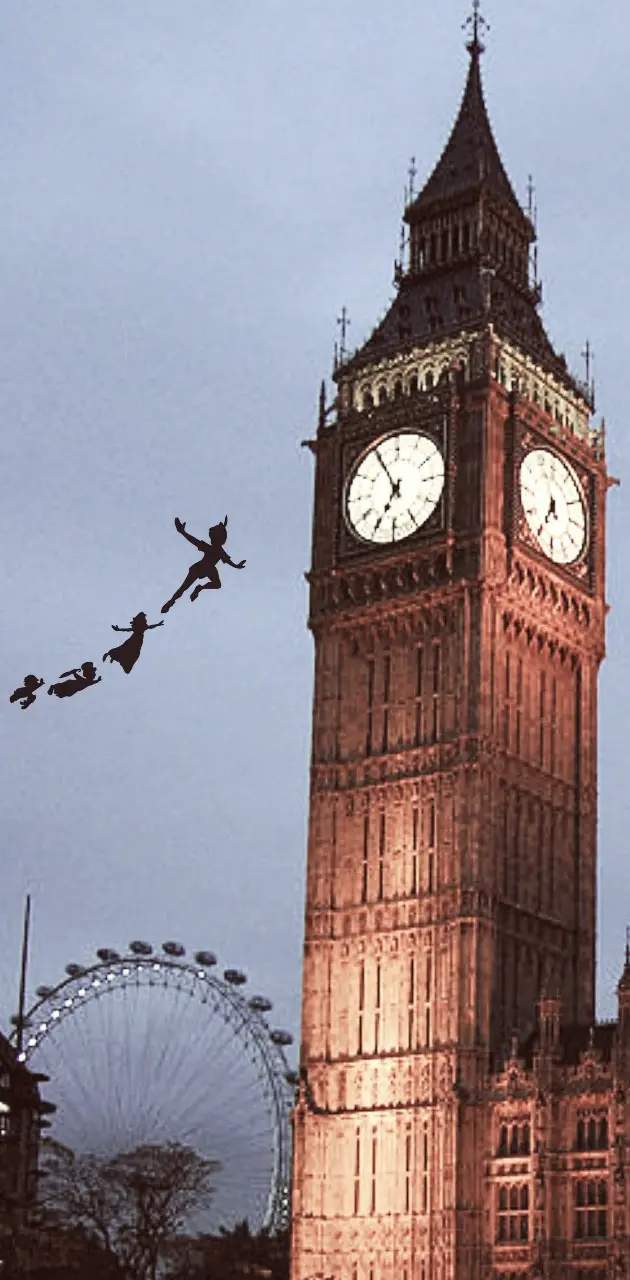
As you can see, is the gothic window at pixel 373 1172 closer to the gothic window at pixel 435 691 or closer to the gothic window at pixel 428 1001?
the gothic window at pixel 428 1001

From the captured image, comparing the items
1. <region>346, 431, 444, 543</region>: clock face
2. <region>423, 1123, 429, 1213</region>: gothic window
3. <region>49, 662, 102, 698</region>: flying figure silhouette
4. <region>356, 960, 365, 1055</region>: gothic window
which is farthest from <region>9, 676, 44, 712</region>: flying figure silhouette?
<region>346, 431, 444, 543</region>: clock face

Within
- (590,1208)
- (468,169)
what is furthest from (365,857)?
(468,169)

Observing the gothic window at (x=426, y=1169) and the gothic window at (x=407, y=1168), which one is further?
the gothic window at (x=407, y=1168)

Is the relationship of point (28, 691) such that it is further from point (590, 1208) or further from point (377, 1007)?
point (377, 1007)

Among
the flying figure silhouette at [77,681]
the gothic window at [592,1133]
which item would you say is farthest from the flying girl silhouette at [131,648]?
the gothic window at [592,1133]

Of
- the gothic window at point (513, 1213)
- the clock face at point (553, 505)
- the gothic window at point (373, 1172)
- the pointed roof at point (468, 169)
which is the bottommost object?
the gothic window at point (513, 1213)

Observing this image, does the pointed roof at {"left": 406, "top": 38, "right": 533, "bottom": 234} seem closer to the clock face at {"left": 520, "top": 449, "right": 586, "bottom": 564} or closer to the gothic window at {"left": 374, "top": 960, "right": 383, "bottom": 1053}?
the clock face at {"left": 520, "top": 449, "right": 586, "bottom": 564}

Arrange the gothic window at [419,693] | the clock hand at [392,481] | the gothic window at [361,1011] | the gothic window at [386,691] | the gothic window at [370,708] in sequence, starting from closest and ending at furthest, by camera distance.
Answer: the gothic window at [361,1011], the gothic window at [419,693], the gothic window at [386,691], the gothic window at [370,708], the clock hand at [392,481]

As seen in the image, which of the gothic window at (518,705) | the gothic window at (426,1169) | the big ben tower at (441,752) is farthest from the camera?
the gothic window at (518,705)
